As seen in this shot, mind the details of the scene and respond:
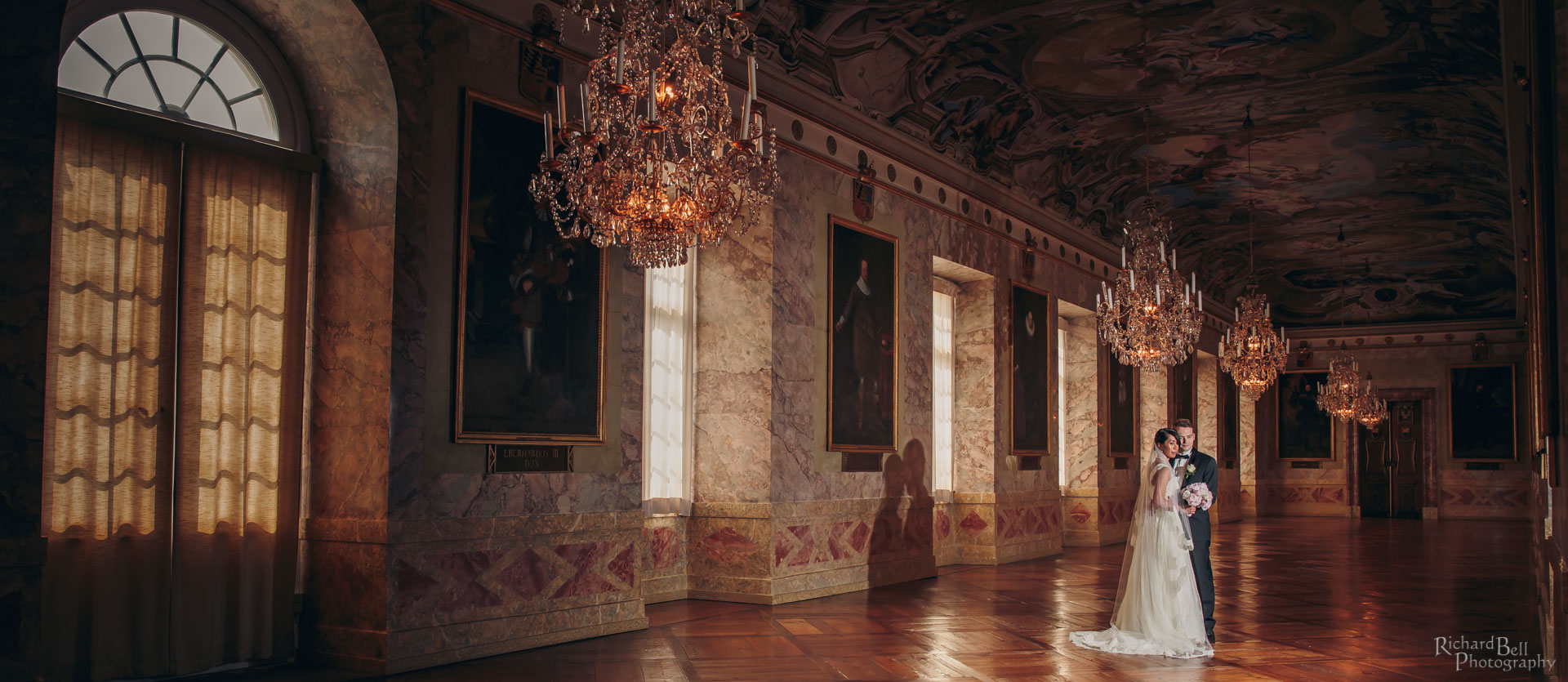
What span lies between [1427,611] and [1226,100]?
21.1 feet

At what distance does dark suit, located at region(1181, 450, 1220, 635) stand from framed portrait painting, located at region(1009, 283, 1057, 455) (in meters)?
5.66

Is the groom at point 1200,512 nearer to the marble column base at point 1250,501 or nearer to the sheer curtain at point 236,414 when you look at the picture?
the sheer curtain at point 236,414

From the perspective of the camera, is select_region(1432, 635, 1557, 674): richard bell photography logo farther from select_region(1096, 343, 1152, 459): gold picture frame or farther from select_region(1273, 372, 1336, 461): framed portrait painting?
select_region(1273, 372, 1336, 461): framed portrait painting

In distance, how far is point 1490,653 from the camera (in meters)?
6.89

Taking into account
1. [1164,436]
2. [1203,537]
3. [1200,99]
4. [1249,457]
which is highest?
[1200,99]

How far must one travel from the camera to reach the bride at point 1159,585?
6.90 metres

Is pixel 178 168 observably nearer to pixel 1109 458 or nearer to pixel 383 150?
pixel 383 150

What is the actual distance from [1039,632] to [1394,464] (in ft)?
75.0

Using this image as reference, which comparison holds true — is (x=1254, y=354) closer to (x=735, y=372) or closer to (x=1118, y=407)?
(x=1118, y=407)

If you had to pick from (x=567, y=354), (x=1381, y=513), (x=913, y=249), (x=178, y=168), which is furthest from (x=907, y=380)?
Result: (x=1381, y=513)

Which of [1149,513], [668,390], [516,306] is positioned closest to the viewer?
[516,306]

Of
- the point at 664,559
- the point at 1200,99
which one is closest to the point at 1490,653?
the point at 664,559

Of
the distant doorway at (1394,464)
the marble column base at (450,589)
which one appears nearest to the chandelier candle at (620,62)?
the marble column base at (450,589)

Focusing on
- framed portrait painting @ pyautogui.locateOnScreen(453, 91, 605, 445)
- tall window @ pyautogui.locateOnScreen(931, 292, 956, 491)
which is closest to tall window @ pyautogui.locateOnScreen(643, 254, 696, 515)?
framed portrait painting @ pyautogui.locateOnScreen(453, 91, 605, 445)
